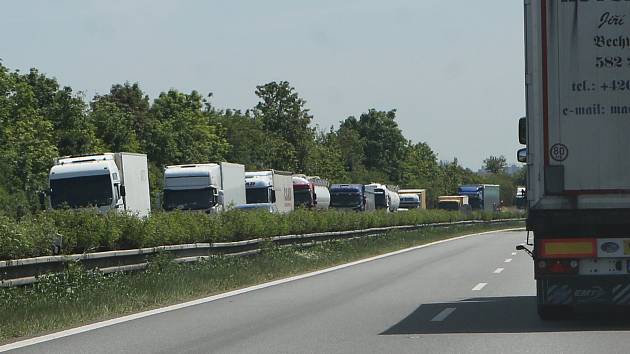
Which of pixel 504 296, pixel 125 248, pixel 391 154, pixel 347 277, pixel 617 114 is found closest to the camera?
pixel 617 114

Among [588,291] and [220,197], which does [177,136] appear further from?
[588,291]

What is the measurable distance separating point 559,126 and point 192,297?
7.97 meters

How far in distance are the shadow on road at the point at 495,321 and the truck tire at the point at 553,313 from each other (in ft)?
0.23

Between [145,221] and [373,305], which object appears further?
[145,221]

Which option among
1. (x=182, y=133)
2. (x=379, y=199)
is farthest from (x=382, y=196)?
(x=182, y=133)

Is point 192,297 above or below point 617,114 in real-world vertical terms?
below

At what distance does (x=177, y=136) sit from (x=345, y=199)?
2116 cm

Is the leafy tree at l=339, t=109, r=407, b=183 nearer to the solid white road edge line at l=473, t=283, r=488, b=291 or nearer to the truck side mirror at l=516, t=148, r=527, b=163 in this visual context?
the solid white road edge line at l=473, t=283, r=488, b=291

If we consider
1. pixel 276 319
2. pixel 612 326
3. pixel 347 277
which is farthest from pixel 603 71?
pixel 347 277

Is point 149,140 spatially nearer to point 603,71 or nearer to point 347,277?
point 347,277

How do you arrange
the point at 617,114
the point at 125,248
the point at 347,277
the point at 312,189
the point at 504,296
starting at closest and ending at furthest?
the point at 617,114 → the point at 504,296 → the point at 125,248 → the point at 347,277 → the point at 312,189

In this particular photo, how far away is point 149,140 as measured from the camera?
83.8m

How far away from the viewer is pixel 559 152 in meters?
12.5

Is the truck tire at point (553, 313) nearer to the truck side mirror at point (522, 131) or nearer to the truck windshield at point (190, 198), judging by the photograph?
the truck side mirror at point (522, 131)
